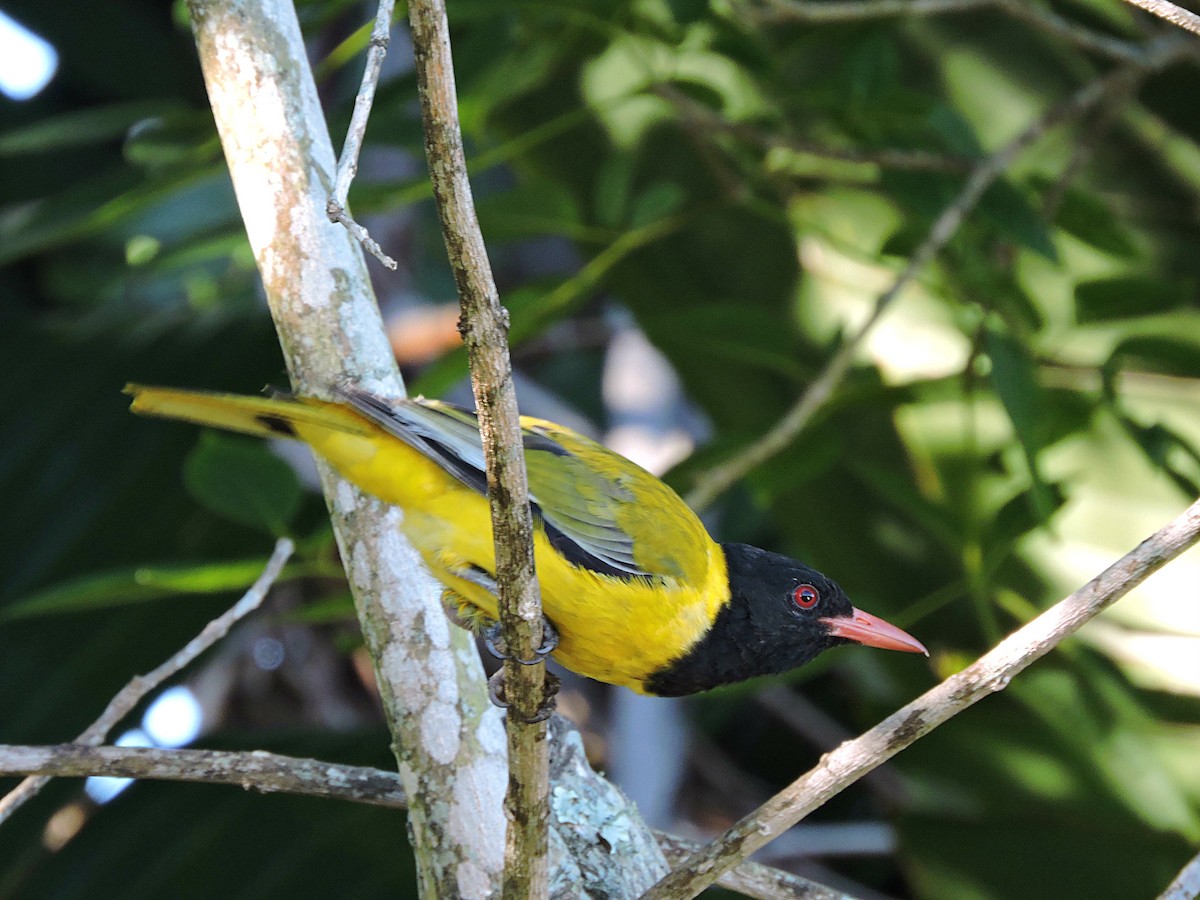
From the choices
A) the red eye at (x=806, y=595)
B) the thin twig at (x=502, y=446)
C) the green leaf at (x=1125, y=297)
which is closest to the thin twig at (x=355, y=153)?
the thin twig at (x=502, y=446)

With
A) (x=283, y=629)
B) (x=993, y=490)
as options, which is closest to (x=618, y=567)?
(x=993, y=490)

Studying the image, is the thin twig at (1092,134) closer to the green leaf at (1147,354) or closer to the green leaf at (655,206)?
the green leaf at (1147,354)

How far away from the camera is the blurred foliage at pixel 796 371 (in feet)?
8.65

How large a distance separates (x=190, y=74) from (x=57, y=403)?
214 centimetres

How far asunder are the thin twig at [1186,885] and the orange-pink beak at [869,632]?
793mm

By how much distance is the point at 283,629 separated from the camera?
5.00 metres

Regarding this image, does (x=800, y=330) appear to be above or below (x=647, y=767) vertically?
above

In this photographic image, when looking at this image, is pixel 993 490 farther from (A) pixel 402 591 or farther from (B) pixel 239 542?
(B) pixel 239 542

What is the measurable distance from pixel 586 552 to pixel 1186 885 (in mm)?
1000

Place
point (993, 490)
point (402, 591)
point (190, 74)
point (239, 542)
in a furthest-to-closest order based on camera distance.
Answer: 1. point (190, 74)
2. point (239, 542)
3. point (993, 490)
4. point (402, 591)

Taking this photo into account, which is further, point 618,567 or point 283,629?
point 283,629

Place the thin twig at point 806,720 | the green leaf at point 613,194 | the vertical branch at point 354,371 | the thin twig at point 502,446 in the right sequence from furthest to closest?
1. the thin twig at point 806,720
2. the green leaf at point 613,194
3. the vertical branch at point 354,371
4. the thin twig at point 502,446

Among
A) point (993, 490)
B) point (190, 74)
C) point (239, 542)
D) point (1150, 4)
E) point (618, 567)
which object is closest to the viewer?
point (1150, 4)

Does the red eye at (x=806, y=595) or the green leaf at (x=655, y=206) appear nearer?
the red eye at (x=806, y=595)
